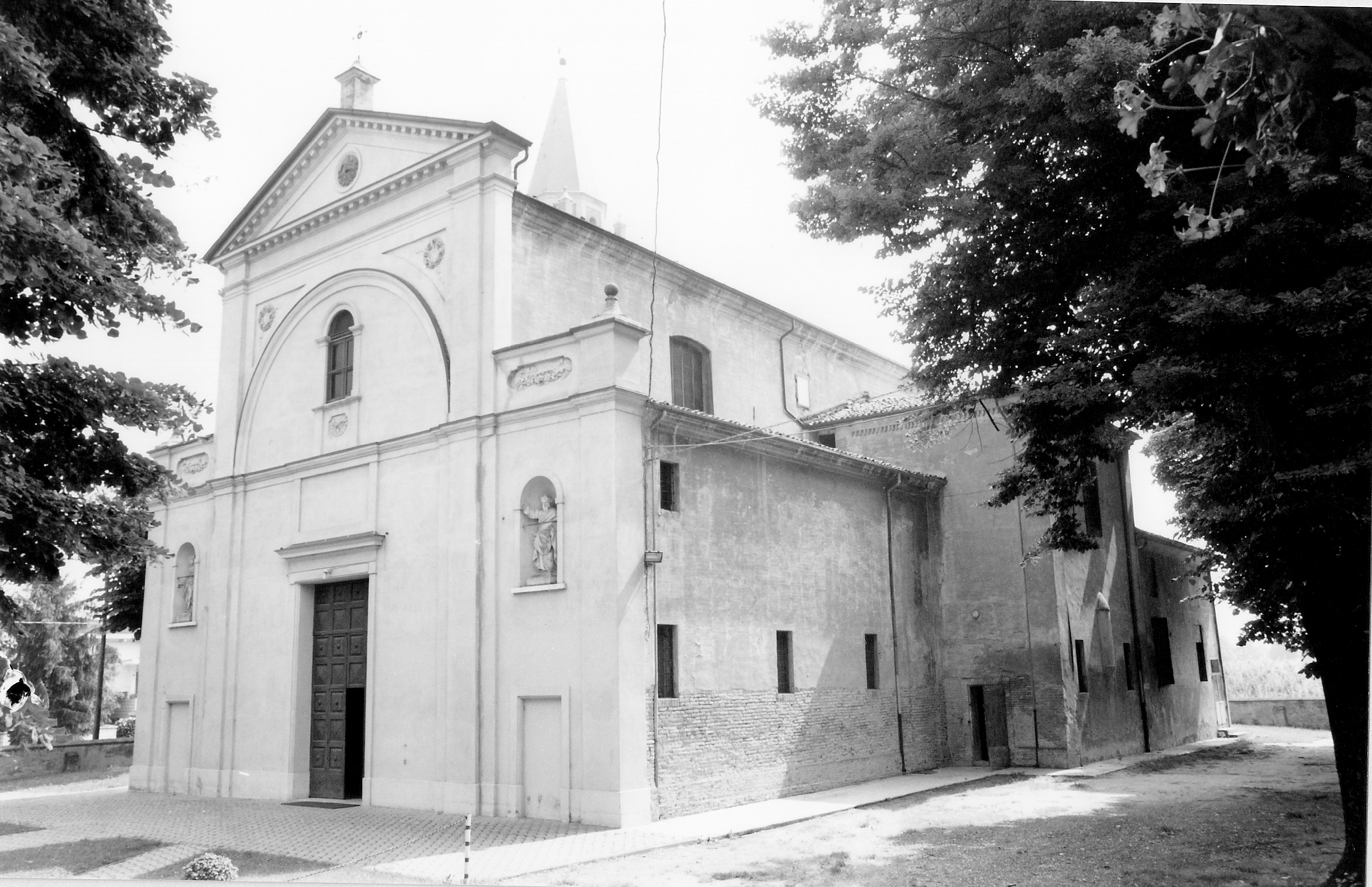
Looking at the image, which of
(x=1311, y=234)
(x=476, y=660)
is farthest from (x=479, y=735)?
(x=1311, y=234)

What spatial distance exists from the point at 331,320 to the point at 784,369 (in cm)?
730

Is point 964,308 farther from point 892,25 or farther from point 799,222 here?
point 892,25

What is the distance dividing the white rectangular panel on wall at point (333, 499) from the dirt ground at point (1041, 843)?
6.30 meters

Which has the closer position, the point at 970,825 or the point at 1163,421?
the point at 1163,421

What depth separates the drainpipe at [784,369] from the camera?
1725cm

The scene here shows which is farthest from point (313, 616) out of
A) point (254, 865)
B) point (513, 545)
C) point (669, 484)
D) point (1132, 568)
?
point (1132, 568)

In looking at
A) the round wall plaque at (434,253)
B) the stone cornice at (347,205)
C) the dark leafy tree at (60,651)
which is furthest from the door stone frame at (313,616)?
the stone cornice at (347,205)

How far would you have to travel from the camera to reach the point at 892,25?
866 cm

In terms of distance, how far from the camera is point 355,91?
537 inches

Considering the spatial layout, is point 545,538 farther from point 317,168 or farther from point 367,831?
point 317,168

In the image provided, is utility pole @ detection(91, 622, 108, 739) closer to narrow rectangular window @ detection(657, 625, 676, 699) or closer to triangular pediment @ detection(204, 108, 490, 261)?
triangular pediment @ detection(204, 108, 490, 261)

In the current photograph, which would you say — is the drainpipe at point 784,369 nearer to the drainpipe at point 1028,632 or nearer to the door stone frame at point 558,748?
the drainpipe at point 1028,632

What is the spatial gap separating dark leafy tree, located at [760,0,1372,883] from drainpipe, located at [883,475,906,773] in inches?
189

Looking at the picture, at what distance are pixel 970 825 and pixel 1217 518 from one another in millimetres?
3762
